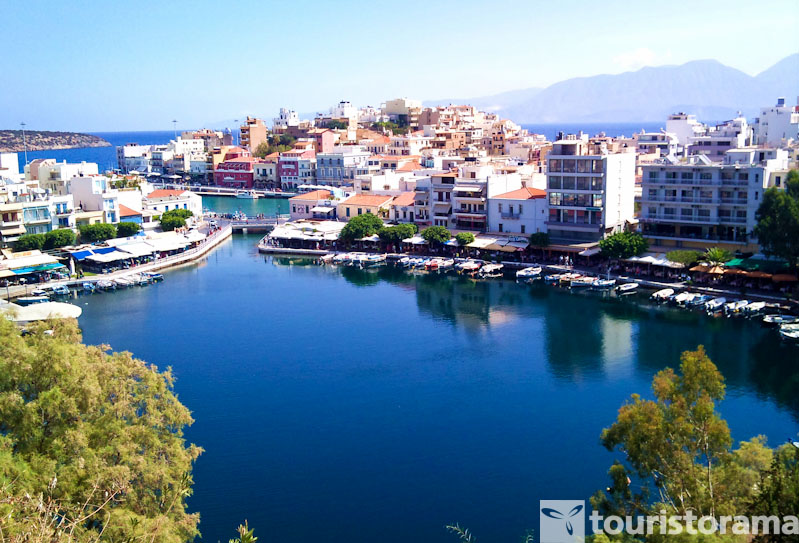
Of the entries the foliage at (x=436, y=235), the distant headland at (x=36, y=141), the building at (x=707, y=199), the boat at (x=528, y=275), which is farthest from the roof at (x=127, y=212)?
the distant headland at (x=36, y=141)

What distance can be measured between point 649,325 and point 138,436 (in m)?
19.8

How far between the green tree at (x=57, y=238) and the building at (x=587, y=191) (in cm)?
2390

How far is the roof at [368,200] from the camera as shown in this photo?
Answer: 149 ft

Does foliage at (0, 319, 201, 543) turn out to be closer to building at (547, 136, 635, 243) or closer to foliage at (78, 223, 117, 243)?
building at (547, 136, 635, 243)

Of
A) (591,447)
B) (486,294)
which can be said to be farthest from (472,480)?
(486,294)

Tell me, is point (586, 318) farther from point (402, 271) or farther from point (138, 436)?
point (138, 436)

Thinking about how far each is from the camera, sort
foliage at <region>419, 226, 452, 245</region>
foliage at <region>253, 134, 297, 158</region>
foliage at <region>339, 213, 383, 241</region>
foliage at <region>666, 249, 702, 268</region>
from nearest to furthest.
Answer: foliage at <region>666, 249, 702, 268</region>
foliage at <region>419, 226, 452, 245</region>
foliage at <region>339, 213, 383, 241</region>
foliage at <region>253, 134, 297, 158</region>

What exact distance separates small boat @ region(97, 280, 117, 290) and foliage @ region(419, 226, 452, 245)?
15.6 metres

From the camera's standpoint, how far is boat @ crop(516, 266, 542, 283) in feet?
113

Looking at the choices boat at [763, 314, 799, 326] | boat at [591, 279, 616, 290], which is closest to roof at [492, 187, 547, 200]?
boat at [591, 279, 616, 290]

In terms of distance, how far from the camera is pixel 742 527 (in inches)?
344

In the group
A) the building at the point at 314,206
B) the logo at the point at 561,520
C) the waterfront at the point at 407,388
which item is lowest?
the logo at the point at 561,520

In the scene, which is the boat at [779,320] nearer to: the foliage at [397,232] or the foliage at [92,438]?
the foliage at [397,232]

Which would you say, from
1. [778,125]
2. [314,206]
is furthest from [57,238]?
[778,125]
